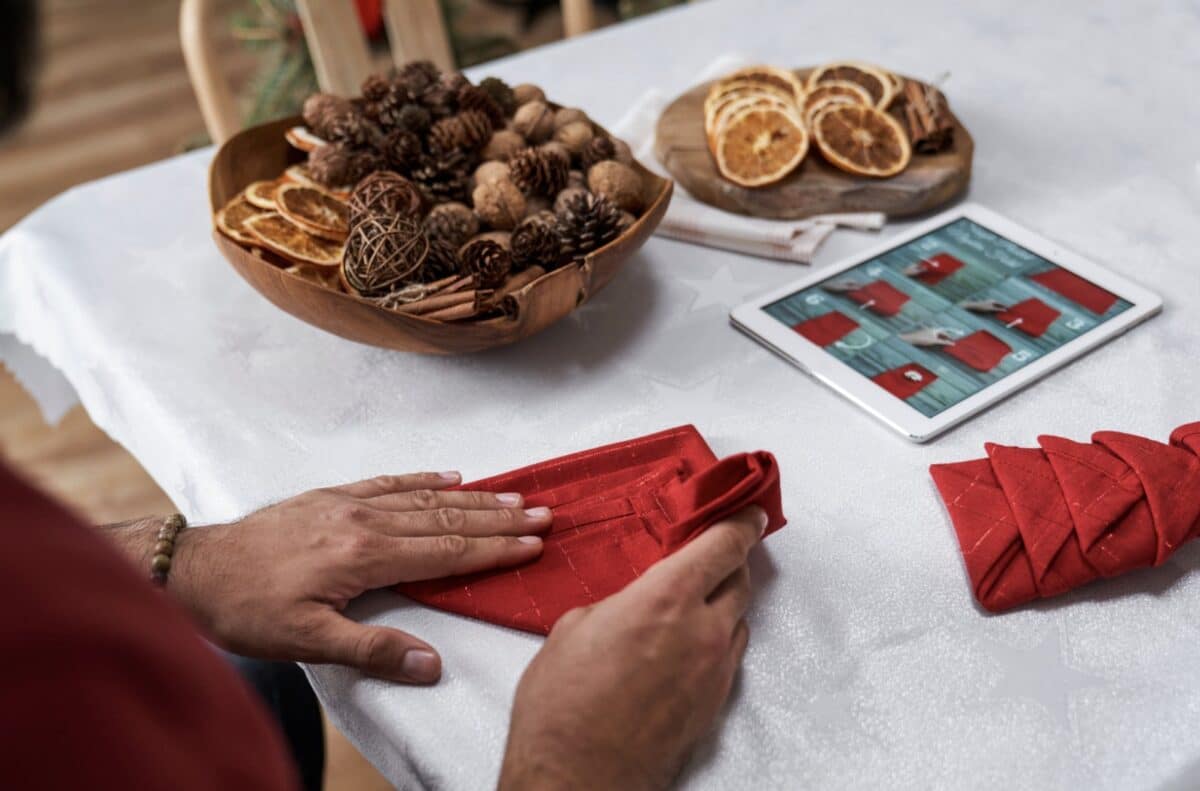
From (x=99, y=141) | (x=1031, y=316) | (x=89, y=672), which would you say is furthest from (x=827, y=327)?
(x=99, y=141)

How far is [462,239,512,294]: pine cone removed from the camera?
0.87m

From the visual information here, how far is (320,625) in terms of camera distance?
0.66 m

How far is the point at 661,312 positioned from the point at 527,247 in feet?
0.54

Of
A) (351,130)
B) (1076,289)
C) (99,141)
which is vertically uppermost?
(351,130)

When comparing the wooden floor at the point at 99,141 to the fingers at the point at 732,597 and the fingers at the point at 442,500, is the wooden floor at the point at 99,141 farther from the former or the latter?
the fingers at the point at 732,597

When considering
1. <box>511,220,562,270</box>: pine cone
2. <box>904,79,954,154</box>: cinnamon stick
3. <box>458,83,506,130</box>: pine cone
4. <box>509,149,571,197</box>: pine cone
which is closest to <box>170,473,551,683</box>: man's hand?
<box>511,220,562,270</box>: pine cone

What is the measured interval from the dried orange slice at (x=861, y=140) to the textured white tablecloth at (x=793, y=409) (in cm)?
7

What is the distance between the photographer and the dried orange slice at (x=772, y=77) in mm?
1216

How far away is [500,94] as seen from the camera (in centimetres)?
108

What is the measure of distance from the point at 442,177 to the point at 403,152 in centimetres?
4

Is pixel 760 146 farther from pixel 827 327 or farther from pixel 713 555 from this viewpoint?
pixel 713 555

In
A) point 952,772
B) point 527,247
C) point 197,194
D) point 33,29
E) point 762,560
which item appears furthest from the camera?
point 197,194

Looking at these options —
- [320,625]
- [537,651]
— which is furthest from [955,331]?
[320,625]

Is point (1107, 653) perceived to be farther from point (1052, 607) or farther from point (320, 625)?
point (320, 625)
